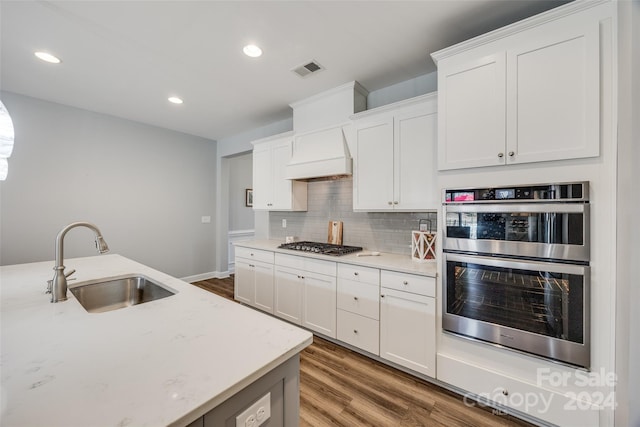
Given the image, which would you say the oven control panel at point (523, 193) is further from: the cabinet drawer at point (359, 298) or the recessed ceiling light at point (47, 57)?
the recessed ceiling light at point (47, 57)

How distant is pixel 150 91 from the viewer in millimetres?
3094

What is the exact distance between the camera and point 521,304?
167cm

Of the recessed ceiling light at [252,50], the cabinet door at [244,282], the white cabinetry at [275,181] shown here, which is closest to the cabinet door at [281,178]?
the white cabinetry at [275,181]

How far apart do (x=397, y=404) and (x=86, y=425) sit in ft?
6.26

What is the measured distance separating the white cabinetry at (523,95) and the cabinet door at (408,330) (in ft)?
3.62

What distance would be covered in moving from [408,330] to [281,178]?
7.85 ft

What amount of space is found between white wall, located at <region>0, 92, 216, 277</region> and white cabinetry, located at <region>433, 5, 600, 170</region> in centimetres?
439

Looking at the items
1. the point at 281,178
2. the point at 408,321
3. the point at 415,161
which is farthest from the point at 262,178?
the point at 408,321

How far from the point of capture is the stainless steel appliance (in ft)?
4.89

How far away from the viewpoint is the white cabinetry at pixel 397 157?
7.47ft

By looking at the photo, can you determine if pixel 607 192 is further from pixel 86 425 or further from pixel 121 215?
pixel 121 215

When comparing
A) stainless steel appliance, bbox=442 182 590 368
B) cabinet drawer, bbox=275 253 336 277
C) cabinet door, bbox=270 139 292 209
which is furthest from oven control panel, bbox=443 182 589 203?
cabinet door, bbox=270 139 292 209

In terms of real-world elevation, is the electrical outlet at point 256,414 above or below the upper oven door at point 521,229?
below

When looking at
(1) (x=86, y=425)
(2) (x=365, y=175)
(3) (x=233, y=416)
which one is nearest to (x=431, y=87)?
(2) (x=365, y=175)
